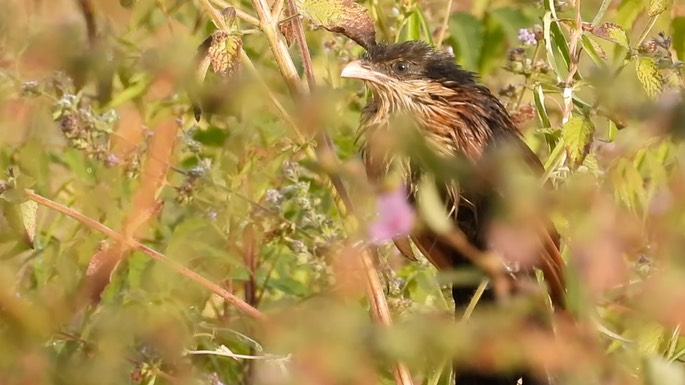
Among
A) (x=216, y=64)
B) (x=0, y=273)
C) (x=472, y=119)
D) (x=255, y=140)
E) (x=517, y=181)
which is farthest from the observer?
(x=472, y=119)

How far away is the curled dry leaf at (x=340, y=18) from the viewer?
2127 millimetres

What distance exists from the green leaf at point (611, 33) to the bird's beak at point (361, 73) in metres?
0.80

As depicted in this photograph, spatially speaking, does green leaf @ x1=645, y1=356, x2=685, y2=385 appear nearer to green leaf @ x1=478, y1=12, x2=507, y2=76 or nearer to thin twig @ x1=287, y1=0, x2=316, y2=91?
thin twig @ x1=287, y1=0, x2=316, y2=91

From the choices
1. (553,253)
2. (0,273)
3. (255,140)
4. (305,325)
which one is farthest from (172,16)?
(305,325)

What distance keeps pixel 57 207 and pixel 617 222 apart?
136 centimetres

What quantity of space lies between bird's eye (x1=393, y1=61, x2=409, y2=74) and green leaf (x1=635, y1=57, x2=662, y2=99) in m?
1.18

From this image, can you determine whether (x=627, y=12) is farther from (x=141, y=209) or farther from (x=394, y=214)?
(x=394, y=214)

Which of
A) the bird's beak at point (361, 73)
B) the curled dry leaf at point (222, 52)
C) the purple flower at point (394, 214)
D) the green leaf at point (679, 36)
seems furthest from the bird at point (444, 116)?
the purple flower at point (394, 214)

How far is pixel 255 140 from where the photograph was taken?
2.93 metres

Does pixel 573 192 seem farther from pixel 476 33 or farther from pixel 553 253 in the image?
pixel 476 33

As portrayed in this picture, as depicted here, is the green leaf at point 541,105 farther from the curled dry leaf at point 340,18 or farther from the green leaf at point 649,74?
the curled dry leaf at point 340,18

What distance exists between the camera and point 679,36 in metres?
3.02

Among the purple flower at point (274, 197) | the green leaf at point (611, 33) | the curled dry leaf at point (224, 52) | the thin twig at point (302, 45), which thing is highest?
the curled dry leaf at point (224, 52)

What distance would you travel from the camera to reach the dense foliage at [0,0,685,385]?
31.2 inches
